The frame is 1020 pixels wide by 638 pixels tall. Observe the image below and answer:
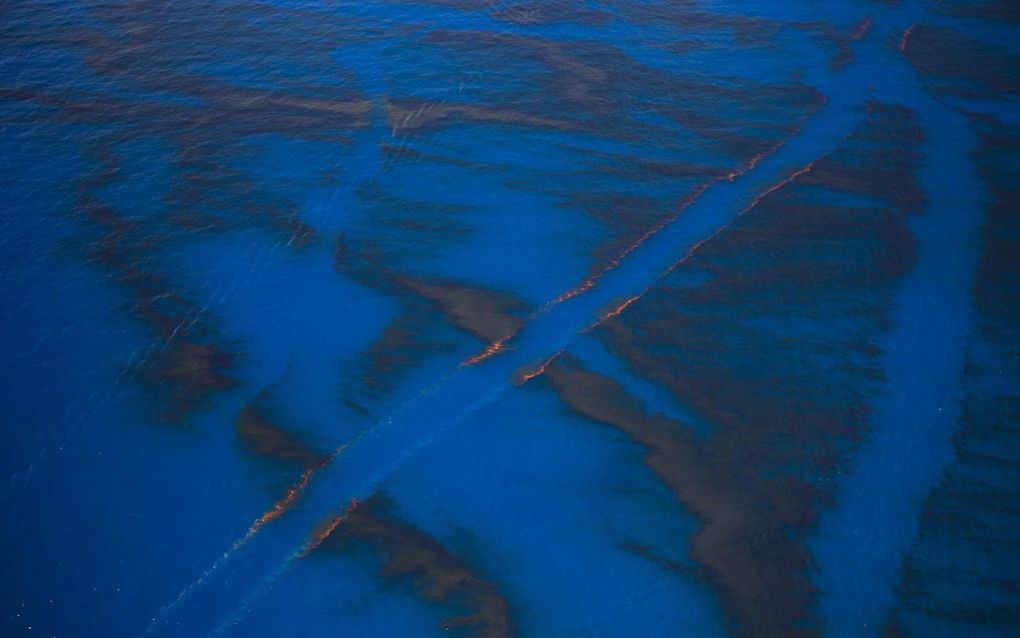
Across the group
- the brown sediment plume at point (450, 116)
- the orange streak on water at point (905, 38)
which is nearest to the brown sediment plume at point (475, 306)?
the brown sediment plume at point (450, 116)

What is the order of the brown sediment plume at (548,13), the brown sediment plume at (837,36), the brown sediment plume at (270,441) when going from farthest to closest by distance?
the brown sediment plume at (548,13), the brown sediment plume at (837,36), the brown sediment plume at (270,441)

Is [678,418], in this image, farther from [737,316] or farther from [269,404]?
[269,404]

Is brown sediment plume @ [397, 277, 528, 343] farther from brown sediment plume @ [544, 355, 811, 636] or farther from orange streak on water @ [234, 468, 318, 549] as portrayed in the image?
orange streak on water @ [234, 468, 318, 549]

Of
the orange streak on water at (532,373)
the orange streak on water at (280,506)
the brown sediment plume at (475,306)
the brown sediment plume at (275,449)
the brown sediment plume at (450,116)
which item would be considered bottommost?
the orange streak on water at (280,506)

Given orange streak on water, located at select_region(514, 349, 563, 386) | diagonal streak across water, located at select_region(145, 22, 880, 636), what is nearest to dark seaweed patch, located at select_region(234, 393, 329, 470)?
diagonal streak across water, located at select_region(145, 22, 880, 636)

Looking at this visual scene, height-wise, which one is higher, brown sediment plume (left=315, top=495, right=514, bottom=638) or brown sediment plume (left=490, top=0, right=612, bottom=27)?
brown sediment plume (left=490, top=0, right=612, bottom=27)

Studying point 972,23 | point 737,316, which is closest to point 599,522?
point 737,316

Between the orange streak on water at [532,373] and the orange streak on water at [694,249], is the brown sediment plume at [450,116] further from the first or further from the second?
the orange streak on water at [532,373]

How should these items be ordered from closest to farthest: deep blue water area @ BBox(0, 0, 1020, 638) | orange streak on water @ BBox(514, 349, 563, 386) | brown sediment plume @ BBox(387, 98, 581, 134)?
deep blue water area @ BBox(0, 0, 1020, 638), orange streak on water @ BBox(514, 349, 563, 386), brown sediment plume @ BBox(387, 98, 581, 134)
